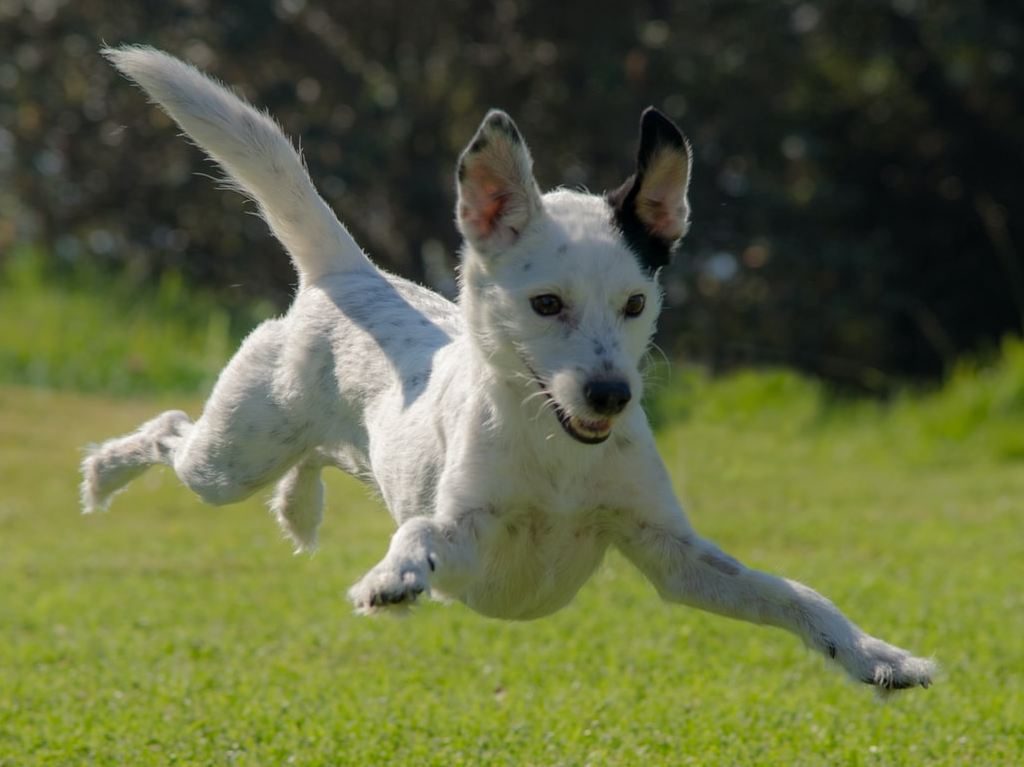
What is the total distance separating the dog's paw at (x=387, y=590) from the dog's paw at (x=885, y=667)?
1.19 meters

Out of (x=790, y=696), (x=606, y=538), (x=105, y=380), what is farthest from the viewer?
(x=105, y=380)

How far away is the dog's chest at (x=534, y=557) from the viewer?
4641mm

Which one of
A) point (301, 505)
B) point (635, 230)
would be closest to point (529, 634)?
point (301, 505)

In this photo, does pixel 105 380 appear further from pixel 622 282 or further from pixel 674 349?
pixel 622 282

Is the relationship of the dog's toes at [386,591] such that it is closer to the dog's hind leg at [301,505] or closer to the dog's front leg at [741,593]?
the dog's front leg at [741,593]

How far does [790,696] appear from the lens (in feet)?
21.3

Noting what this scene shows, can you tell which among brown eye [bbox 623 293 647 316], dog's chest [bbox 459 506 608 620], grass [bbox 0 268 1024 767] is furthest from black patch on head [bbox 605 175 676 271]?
grass [bbox 0 268 1024 767]

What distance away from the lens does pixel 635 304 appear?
4.41 metres

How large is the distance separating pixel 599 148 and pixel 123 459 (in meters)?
11.0

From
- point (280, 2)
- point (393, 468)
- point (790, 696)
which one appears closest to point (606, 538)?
point (393, 468)

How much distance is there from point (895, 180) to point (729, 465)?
19.8 ft

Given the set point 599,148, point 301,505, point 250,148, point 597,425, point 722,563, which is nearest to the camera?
point 597,425

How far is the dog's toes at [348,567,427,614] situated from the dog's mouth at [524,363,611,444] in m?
0.64

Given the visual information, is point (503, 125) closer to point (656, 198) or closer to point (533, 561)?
point (656, 198)
